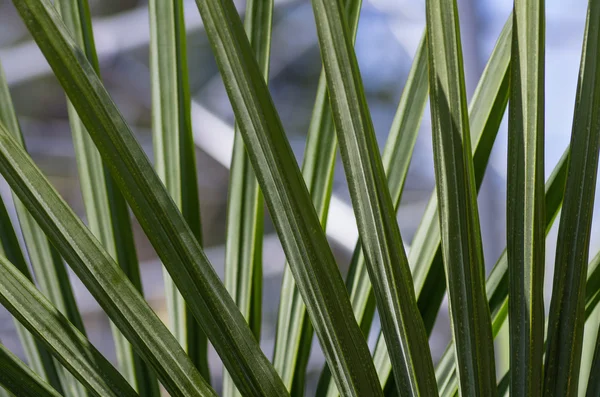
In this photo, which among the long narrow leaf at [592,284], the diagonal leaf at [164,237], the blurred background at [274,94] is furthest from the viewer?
the blurred background at [274,94]

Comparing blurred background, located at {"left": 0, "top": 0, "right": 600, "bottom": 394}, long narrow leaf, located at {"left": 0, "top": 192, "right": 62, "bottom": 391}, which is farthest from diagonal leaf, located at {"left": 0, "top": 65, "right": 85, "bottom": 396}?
blurred background, located at {"left": 0, "top": 0, "right": 600, "bottom": 394}

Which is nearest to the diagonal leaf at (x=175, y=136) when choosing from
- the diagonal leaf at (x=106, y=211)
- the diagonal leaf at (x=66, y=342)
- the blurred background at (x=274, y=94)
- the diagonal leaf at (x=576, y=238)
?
the diagonal leaf at (x=106, y=211)

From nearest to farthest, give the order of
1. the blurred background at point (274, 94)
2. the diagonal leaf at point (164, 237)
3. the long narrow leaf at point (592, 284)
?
the diagonal leaf at point (164, 237) → the long narrow leaf at point (592, 284) → the blurred background at point (274, 94)

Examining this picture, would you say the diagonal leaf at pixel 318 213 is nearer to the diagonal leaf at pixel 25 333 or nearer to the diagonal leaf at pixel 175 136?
the diagonal leaf at pixel 175 136

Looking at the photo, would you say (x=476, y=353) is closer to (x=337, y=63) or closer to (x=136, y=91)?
(x=337, y=63)

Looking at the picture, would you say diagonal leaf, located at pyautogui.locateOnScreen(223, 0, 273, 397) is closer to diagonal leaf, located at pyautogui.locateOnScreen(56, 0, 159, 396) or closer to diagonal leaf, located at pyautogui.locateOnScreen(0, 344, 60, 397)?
diagonal leaf, located at pyautogui.locateOnScreen(56, 0, 159, 396)

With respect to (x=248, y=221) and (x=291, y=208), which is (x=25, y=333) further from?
(x=291, y=208)

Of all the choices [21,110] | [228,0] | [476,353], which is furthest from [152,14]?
[21,110]

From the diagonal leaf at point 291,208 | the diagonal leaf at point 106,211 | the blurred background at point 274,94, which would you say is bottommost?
the diagonal leaf at point 291,208
